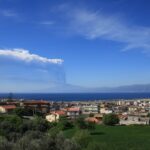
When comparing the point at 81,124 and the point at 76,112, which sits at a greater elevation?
the point at 76,112

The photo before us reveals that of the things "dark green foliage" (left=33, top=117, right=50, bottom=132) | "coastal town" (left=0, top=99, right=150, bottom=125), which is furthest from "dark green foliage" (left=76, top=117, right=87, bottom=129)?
"dark green foliage" (left=33, top=117, right=50, bottom=132)

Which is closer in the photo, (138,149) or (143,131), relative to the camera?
(138,149)

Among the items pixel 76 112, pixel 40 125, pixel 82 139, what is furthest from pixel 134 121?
pixel 82 139

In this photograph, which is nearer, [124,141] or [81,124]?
[124,141]

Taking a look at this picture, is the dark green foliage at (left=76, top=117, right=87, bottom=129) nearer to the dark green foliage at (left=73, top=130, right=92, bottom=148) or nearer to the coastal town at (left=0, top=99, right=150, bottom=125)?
the coastal town at (left=0, top=99, right=150, bottom=125)

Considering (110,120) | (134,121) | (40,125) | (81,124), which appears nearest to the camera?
(40,125)

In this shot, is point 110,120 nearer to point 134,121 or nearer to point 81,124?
point 134,121

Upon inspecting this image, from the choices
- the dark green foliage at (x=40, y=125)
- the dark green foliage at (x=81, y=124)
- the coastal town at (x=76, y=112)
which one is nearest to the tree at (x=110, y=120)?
the coastal town at (x=76, y=112)

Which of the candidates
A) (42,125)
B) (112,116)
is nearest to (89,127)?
(42,125)

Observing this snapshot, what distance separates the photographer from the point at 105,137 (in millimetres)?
59312

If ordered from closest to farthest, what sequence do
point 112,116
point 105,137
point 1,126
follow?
1. point 1,126
2. point 105,137
3. point 112,116

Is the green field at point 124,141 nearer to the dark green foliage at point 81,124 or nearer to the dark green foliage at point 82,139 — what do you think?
the dark green foliage at point 82,139

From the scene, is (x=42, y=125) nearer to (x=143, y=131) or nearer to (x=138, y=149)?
(x=143, y=131)

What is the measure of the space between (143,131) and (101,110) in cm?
7254
